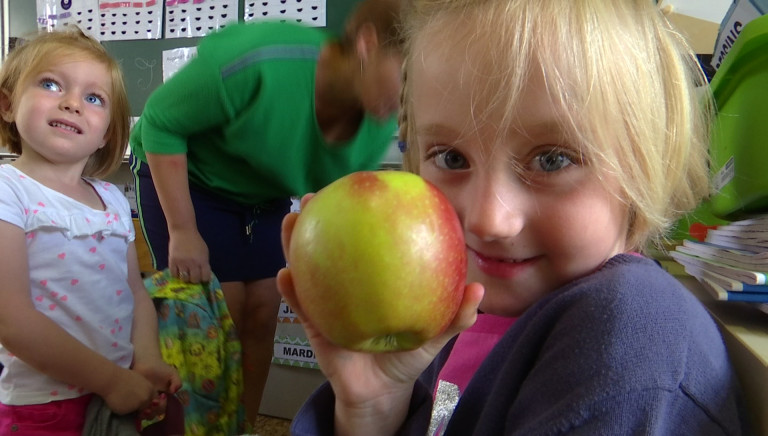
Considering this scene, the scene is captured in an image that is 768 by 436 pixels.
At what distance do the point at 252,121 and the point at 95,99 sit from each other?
40 cm

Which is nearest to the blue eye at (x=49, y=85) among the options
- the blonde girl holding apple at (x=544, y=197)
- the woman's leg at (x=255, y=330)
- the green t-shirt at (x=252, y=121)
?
the green t-shirt at (x=252, y=121)

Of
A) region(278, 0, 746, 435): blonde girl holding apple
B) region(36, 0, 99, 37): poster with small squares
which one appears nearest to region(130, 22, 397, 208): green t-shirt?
region(278, 0, 746, 435): blonde girl holding apple

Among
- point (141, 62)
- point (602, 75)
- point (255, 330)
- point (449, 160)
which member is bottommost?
point (255, 330)

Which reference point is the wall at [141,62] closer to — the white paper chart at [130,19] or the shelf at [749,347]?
the white paper chart at [130,19]

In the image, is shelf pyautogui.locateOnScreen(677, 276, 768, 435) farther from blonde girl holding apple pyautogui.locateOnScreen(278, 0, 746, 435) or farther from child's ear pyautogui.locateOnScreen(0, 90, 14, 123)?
child's ear pyautogui.locateOnScreen(0, 90, 14, 123)

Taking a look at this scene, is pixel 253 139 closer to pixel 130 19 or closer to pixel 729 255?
pixel 729 255

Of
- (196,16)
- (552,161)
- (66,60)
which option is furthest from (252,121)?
(196,16)

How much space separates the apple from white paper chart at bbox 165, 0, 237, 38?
6.23 feet

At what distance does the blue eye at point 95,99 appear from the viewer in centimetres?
121

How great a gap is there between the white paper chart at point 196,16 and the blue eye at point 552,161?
1.88m

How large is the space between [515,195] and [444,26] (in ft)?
0.71

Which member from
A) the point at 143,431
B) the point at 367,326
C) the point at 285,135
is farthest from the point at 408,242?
the point at 143,431

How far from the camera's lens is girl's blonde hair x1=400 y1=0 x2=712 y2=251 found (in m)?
0.49

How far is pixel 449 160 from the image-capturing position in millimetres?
575
